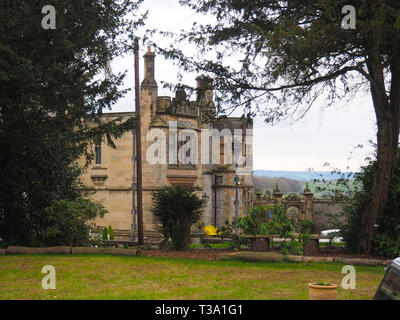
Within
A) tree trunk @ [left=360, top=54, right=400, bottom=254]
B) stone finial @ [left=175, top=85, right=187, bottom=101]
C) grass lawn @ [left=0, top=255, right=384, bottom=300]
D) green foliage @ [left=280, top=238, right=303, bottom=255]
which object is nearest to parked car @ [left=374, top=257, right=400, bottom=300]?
grass lawn @ [left=0, top=255, right=384, bottom=300]

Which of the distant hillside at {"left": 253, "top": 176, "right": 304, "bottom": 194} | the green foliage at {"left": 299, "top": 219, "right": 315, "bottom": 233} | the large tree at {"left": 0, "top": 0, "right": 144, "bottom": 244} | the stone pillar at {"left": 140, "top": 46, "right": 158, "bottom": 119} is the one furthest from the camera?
the distant hillside at {"left": 253, "top": 176, "right": 304, "bottom": 194}

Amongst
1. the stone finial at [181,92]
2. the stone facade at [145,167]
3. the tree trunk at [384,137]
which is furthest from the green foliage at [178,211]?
the stone facade at [145,167]

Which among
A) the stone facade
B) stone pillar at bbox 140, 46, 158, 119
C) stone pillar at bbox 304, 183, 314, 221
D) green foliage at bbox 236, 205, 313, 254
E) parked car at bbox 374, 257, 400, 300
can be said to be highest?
stone pillar at bbox 140, 46, 158, 119

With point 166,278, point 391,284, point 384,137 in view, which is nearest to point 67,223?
point 166,278

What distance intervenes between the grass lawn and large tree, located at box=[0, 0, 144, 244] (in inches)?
136

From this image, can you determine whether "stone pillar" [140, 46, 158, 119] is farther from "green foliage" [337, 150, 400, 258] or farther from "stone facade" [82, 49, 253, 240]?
"green foliage" [337, 150, 400, 258]

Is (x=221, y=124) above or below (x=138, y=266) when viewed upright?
above

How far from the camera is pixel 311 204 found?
47.7 metres

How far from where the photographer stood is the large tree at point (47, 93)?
13016mm

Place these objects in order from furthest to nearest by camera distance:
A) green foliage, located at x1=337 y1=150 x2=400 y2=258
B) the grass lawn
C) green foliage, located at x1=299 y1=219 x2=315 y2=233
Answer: green foliage, located at x1=299 y1=219 x2=315 y2=233 < green foliage, located at x1=337 y1=150 x2=400 y2=258 < the grass lawn

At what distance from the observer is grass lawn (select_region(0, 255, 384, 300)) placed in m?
8.14
